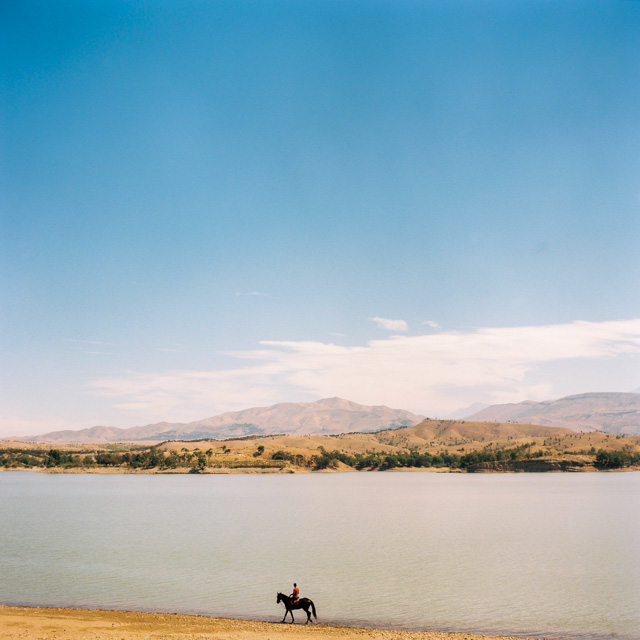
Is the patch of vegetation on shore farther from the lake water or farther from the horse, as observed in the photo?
the horse

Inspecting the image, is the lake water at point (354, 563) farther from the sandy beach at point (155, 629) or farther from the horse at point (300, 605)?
the sandy beach at point (155, 629)

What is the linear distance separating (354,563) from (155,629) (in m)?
17.0

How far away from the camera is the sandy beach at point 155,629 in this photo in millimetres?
21656

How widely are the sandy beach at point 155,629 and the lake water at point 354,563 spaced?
1.66m

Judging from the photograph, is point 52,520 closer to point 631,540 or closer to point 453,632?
point 453,632

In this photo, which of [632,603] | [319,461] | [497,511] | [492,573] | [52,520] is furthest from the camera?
[319,461]

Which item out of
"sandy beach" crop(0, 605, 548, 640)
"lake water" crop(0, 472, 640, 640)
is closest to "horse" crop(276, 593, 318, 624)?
"sandy beach" crop(0, 605, 548, 640)

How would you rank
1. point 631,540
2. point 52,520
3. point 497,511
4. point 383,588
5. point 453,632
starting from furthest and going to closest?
1. point 497,511
2. point 52,520
3. point 631,540
4. point 383,588
5. point 453,632

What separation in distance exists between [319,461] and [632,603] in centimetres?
15800

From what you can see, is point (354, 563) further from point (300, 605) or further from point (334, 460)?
point (334, 460)

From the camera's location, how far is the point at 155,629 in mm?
22828

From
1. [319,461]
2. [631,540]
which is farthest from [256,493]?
[319,461]

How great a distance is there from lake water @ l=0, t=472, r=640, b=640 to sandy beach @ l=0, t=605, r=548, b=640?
166 cm

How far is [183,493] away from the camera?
9600 centimetres
